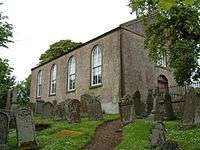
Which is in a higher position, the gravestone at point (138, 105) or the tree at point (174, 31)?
the tree at point (174, 31)

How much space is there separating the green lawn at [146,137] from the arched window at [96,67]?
13844 millimetres

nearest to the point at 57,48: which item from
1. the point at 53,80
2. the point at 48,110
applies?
the point at 53,80

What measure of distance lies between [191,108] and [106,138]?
13.6 ft

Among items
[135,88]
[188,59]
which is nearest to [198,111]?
[188,59]

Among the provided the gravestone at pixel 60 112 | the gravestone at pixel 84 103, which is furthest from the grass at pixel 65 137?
the gravestone at pixel 84 103

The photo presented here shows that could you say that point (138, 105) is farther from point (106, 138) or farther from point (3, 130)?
point (3, 130)

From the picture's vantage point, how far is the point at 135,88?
2880 centimetres

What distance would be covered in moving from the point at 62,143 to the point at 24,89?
40.7m

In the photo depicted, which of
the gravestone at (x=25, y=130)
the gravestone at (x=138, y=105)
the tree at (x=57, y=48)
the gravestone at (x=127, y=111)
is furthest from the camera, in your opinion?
the tree at (x=57, y=48)

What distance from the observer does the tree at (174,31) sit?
2128 cm

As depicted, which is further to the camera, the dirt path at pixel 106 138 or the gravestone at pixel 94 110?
the gravestone at pixel 94 110

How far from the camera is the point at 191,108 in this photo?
626 inches

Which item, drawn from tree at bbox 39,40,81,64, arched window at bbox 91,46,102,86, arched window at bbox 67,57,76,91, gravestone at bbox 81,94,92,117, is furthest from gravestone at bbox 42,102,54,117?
tree at bbox 39,40,81,64

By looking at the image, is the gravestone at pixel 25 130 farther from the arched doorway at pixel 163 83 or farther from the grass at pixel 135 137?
the arched doorway at pixel 163 83
